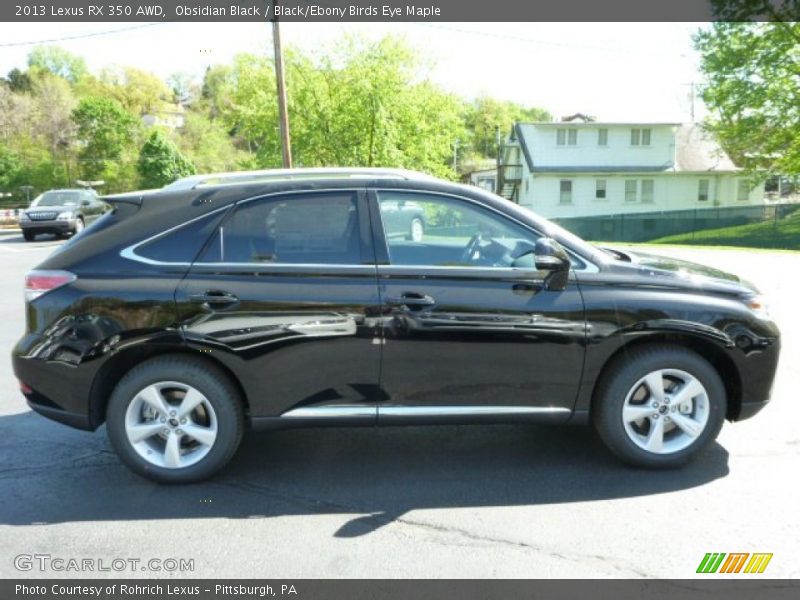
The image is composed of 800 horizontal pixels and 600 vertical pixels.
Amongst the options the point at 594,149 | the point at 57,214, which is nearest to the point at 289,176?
the point at 57,214

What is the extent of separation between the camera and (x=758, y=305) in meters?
4.11

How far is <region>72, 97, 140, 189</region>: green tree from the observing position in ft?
181

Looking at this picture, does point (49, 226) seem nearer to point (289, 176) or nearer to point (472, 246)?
point (289, 176)

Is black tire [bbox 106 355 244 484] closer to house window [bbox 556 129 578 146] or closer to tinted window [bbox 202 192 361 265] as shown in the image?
tinted window [bbox 202 192 361 265]

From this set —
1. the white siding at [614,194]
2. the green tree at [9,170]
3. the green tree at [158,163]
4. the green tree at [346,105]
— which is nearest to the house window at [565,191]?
the white siding at [614,194]

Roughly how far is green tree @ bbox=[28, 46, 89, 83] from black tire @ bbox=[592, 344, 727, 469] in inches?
3780

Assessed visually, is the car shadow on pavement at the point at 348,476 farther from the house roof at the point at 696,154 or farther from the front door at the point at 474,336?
Result: the house roof at the point at 696,154

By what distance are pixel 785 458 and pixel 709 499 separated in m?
0.87

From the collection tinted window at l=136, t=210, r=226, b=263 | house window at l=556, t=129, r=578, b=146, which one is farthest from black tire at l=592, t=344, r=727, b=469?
house window at l=556, t=129, r=578, b=146

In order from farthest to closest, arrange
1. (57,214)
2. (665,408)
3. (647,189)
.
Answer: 1. (647,189)
2. (57,214)
3. (665,408)

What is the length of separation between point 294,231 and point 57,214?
20939mm

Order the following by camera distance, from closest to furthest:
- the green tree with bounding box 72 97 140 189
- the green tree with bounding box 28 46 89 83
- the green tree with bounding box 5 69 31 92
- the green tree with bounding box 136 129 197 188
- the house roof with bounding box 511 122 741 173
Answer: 1. the house roof with bounding box 511 122 741 173
2. the green tree with bounding box 136 129 197 188
3. the green tree with bounding box 72 97 140 189
4. the green tree with bounding box 5 69 31 92
5. the green tree with bounding box 28 46 89 83

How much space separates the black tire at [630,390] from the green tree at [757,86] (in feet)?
103
